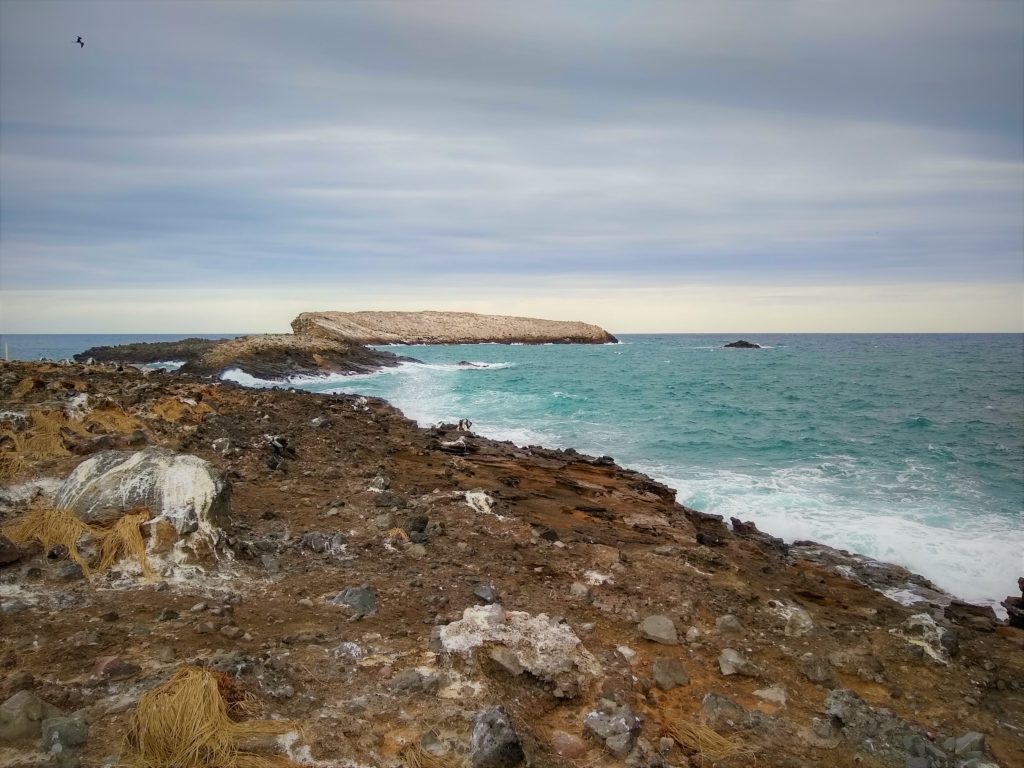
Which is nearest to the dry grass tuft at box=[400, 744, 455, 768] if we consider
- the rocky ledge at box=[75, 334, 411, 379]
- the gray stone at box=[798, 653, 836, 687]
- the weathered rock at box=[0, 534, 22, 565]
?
the gray stone at box=[798, 653, 836, 687]

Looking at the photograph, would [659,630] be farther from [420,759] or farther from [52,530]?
[52,530]

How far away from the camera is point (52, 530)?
16.7 feet

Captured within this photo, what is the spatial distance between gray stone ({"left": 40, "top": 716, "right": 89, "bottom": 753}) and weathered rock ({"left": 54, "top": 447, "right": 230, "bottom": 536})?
2.30m

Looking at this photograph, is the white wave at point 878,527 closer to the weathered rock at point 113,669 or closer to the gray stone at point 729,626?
the gray stone at point 729,626

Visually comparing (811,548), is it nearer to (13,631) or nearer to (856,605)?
(856,605)

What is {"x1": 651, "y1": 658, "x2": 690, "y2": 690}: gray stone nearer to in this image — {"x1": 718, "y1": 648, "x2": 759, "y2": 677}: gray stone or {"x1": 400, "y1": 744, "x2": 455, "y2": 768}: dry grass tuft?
{"x1": 718, "y1": 648, "x2": 759, "y2": 677}: gray stone

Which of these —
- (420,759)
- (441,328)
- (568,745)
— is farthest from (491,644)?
(441,328)

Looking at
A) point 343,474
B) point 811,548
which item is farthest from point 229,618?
point 811,548

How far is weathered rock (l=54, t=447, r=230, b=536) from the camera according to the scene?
529 centimetres

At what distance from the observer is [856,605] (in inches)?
245

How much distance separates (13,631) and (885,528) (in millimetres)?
11121

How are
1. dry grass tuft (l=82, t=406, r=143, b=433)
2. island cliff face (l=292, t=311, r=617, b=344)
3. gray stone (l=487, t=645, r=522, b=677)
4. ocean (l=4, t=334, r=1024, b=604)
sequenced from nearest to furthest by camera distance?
gray stone (l=487, t=645, r=522, b=677) → dry grass tuft (l=82, t=406, r=143, b=433) → ocean (l=4, t=334, r=1024, b=604) → island cliff face (l=292, t=311, r=617, b=344)

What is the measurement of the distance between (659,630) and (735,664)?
57cm

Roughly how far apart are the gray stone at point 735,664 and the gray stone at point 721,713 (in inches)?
15.3
